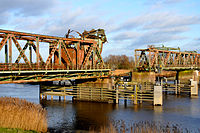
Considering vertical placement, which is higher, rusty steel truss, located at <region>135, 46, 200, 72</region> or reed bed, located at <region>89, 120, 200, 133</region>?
rusty steel truss, located at <region>135, 46, 200, 72</region>

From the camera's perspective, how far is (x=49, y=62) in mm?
32188

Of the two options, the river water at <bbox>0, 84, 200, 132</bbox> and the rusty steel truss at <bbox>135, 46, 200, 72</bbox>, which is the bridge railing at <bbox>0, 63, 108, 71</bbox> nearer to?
the river water at <bbox>0, 84, 200, 132</bbox>

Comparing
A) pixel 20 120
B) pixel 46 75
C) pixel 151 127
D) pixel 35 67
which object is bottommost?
pixel 151 127

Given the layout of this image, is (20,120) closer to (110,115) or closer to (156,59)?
(110,115)

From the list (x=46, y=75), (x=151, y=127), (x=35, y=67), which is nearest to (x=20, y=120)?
(x=151, y=127)

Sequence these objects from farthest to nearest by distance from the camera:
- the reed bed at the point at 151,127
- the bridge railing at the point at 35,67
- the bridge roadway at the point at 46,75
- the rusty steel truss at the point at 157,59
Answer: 1. the rusty steel truss at the point at 157,59
2. the bridge roadway at the point at 46,75
3. the bridge railing at the point at 35,67
4. the reed bed at the point at 151,127

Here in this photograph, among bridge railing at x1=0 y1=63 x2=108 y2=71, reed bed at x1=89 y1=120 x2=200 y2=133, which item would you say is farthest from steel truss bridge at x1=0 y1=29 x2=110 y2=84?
reed bed at x1=89 y1=120 x2=200 y2=133

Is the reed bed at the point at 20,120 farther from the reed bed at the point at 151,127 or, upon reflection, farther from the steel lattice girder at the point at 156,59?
the steel lattice girder at the point at 156,59

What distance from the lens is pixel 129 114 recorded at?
28641 millimetres

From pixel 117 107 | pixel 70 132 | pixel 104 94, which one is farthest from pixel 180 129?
pixel 104 94

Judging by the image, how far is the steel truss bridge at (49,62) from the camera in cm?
2727

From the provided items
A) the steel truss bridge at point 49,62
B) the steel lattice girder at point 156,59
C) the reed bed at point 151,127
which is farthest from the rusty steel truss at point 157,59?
the reed bed at point 151,127

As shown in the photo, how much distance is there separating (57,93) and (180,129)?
73.0 feet

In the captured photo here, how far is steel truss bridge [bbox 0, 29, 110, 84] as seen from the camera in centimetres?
2727
